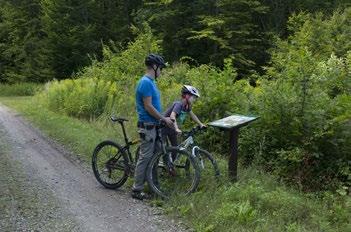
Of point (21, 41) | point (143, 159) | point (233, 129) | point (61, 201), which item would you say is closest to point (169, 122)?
point (143, 159)

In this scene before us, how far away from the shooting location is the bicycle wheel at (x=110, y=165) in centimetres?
859

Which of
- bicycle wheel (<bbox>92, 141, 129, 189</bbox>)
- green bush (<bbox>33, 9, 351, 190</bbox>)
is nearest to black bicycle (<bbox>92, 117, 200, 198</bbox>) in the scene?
bicycle wheel (<bbox>92, 141, 129, 189</bbox>)

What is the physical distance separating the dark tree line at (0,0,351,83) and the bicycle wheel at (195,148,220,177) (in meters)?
26.4

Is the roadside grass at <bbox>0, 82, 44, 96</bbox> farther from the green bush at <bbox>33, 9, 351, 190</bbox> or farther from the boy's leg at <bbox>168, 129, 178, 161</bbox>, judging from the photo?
the boy's leg at <bbox>168, 129, 178, 161</bbox>

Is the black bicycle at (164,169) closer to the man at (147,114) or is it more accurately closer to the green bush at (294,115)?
the man at (147,114)

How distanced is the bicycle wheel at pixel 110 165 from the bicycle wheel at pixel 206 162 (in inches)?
49.9

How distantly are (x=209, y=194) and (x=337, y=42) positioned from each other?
19107mm

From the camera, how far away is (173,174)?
8055 millimetres

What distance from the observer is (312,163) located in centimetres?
915

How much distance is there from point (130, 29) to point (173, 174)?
1527 inches

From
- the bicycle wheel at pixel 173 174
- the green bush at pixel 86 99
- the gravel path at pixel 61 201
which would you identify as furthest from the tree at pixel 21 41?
the bicycle wheel at pixel 173 174

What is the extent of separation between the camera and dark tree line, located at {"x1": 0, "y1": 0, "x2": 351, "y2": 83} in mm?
38250

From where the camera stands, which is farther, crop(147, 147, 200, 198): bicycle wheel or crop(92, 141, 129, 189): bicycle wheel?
crop(92, 141, 129, 189): bicycle wheel

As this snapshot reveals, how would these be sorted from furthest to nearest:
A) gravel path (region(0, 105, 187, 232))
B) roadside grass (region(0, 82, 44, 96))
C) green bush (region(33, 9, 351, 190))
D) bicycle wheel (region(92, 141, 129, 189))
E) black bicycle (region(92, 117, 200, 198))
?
1. roadside grass (region(0, 82, 44, 96))
2. green bush (region(33, 9, 351, 190))
3. bicycle wheel (region(92, 141, 129, 189))
4. black bicycle (region(92, 117, 200, 198))
5. gravel path (region(0, 105, 187, 232))
